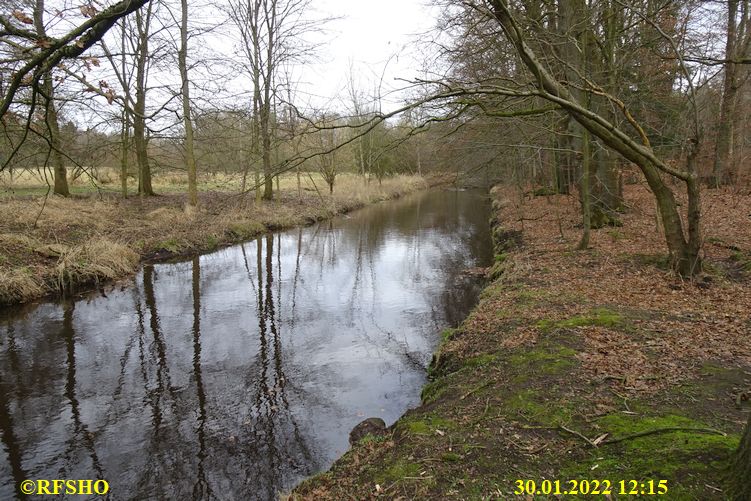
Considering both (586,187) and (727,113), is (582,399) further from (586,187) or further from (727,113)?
(727,113)

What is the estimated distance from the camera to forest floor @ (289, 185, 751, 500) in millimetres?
3209

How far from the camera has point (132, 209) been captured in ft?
59.9

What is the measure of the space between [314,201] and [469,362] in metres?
21.4

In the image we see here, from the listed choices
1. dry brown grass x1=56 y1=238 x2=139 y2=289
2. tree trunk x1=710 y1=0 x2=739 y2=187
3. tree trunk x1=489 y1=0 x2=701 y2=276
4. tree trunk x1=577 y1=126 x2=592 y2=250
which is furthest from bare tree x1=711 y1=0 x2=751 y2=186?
dry brown grass x1=56 y1=238 x2=139 y2=289

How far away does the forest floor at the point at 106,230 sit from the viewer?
10.8m

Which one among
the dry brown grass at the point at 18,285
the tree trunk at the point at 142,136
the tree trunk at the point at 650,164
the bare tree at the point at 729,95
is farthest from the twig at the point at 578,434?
the tree trunk at the point at 142,136

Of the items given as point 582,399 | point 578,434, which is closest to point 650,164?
point 582,399

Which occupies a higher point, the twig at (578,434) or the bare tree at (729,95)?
the bare tree at (729,95)

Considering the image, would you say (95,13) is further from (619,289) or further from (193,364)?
(619,289)

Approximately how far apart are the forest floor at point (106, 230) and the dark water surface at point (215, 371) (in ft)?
2.64

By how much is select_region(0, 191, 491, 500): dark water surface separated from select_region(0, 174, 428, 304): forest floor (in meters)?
0.80

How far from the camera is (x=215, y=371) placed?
707 cm

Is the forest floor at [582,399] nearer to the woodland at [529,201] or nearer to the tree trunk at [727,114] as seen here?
the woodland at [529,201]

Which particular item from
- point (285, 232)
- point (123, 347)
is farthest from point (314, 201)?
point (123, 347)
